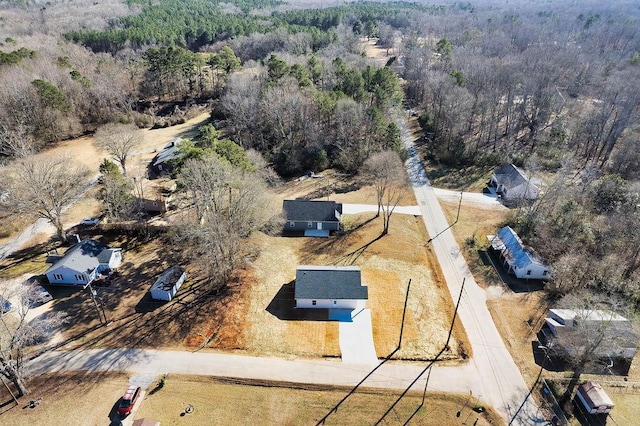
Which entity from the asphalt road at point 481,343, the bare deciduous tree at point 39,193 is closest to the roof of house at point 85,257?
the bare deciduous tree at point 39,193

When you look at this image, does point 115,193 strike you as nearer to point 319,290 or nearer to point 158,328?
point 158,328

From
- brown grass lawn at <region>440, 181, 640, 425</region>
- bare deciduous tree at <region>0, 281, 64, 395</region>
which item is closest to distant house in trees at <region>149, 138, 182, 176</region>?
bare deciduous tree at <region>0, 281, 64, 395</region>

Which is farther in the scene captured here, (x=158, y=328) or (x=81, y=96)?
(x=81, y=96)

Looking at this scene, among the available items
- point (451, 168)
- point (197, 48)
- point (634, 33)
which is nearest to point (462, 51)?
point (451, 168)

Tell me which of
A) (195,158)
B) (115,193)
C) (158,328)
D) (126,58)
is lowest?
(158,328)

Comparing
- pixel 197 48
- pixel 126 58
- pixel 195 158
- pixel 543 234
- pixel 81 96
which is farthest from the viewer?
pixel 197 48

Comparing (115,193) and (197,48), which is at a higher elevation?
(197,48)

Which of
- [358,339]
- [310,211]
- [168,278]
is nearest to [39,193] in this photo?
[168,278]
